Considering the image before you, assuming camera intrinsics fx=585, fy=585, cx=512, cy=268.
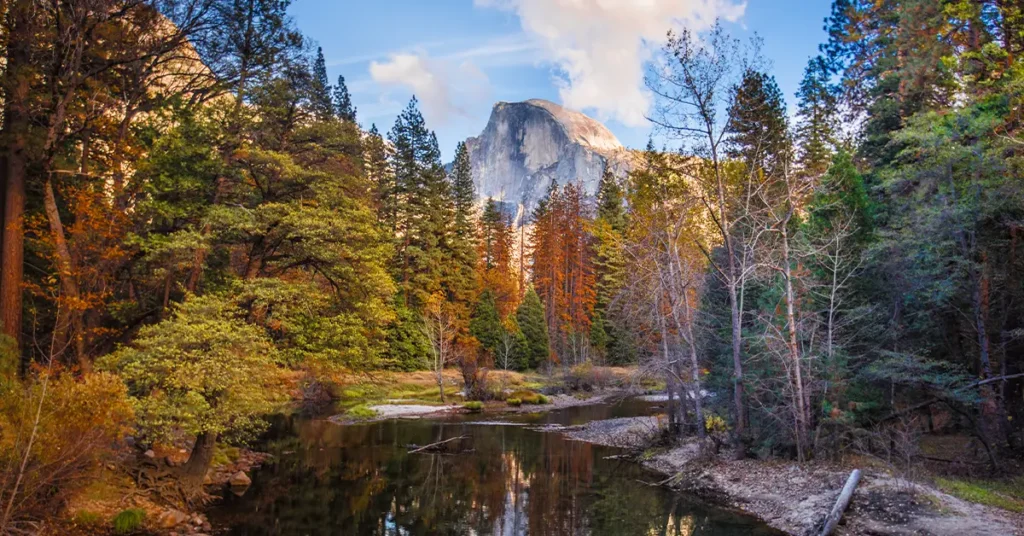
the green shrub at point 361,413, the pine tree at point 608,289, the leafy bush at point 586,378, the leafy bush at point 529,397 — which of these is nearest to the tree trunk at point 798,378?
the green shrub at point 361,413

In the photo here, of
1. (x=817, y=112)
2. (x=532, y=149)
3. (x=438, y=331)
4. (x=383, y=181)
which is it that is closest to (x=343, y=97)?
(x=383, y=181)

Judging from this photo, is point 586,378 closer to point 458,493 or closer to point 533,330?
point 533,330

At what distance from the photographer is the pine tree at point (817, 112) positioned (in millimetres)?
Answer: 28312

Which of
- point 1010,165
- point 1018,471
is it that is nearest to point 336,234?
point 1010,165

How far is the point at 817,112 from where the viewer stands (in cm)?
Answer: 2922

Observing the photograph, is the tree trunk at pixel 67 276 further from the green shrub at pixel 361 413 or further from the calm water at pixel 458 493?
A: the green shrub at pixel 361 413

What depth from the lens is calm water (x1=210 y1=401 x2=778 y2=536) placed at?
12.9 m

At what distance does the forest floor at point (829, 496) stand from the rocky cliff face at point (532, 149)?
119740mm

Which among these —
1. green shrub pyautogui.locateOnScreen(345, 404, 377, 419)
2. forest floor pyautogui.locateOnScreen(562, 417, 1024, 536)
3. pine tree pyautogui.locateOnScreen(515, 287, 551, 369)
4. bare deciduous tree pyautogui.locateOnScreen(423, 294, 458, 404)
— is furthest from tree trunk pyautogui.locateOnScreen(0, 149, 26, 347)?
pine tree pyautogui.locateOnScreen(515, 287, 551, 369)

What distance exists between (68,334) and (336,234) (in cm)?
681

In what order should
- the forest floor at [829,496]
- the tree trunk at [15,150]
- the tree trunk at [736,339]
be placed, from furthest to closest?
1. the tree trunk at [736,339]
2. the tree trunk at [15,150]
3. the forest floor at [829,496]

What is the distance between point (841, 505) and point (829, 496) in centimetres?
119

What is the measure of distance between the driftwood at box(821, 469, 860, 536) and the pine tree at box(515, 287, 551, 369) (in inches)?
1378

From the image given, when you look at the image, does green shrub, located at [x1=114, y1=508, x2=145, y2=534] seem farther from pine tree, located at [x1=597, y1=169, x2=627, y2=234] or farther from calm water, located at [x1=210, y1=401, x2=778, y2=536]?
pine tree, located at [x1=597, y1=169, x2=627, y2=234]
